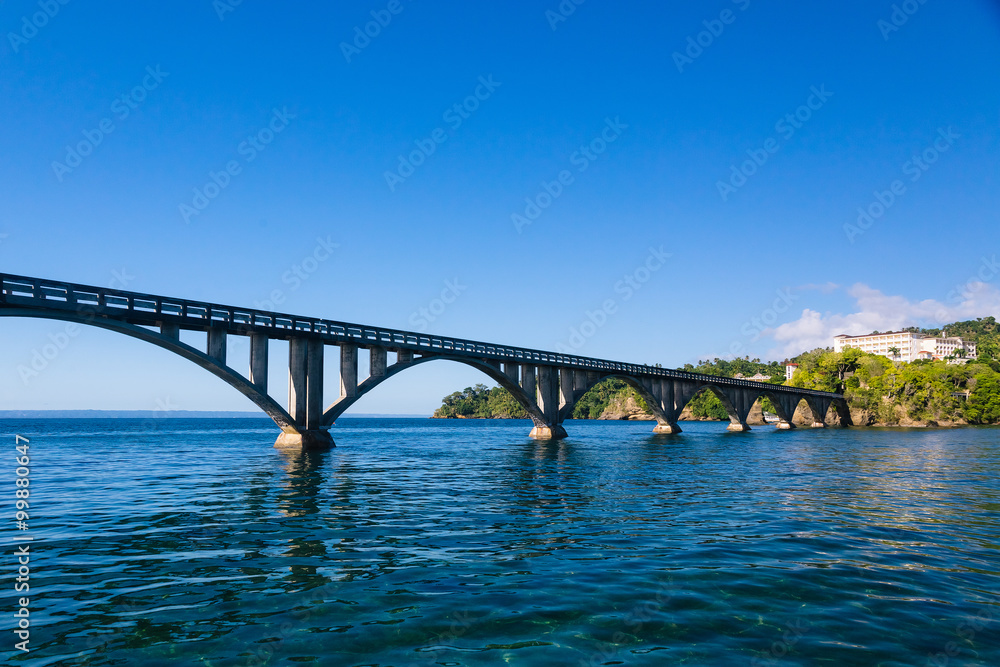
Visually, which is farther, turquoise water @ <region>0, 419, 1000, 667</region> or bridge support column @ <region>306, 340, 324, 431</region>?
bridge support column @ <region>306, 340, 324, 431</region>

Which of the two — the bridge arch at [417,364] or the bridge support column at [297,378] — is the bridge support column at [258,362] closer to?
the bridge support column at [297,378]

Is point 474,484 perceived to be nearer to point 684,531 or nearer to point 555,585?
point 684,531

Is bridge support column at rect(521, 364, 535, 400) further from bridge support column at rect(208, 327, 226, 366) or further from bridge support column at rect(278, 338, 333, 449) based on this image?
bridge support column at rect(208, 327, 226, 366)

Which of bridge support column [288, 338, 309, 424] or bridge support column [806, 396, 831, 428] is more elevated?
bridge support column [288, 338, 309, 424]

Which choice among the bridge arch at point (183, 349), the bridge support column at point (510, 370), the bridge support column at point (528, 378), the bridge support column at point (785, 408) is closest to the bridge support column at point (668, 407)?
the bridge support column at point (528, 378)

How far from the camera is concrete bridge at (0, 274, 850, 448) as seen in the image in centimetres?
2792

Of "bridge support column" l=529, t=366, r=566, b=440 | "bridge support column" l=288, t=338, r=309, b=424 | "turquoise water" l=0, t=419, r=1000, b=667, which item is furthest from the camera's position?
"bridge support column" l=529, t=366, r=566, b=440

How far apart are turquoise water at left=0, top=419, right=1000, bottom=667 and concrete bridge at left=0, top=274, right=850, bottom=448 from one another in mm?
10253

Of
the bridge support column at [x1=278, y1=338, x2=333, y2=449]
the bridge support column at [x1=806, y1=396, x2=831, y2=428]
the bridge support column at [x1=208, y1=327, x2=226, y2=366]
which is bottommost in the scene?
the bridge support column at [x1=806, y1=396, x2=831, y2=428]

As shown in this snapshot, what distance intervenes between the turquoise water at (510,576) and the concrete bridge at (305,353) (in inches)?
404

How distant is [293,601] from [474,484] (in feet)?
48.2

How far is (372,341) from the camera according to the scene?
138 feet

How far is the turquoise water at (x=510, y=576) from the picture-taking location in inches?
277

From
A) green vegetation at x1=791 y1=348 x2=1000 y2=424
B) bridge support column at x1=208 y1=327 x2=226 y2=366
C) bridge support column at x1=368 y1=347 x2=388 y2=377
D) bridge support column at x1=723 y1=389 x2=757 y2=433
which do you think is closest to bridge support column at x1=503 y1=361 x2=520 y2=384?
bridge support column at x1=368 y1=347 x2=388 y2=377
